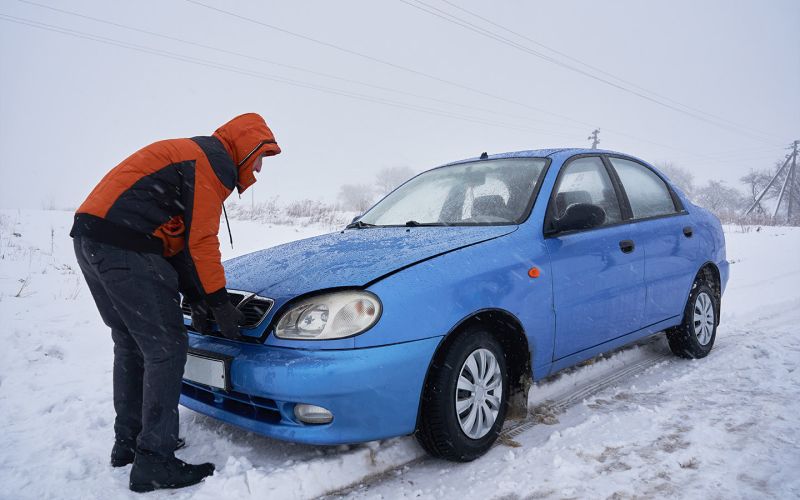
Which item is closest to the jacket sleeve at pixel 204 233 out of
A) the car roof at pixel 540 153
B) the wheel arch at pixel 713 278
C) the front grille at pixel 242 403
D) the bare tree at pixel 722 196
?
the front grille at pixel 242 403

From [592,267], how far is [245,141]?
6.80 ft

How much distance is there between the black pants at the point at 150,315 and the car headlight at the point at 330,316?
46 centimetres

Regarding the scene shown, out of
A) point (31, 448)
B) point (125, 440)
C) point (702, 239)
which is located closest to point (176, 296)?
point (125, 440)

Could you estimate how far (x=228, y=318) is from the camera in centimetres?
223

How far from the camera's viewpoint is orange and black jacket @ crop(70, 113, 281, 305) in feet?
6.97

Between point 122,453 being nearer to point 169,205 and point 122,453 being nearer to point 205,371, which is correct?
point 205,371

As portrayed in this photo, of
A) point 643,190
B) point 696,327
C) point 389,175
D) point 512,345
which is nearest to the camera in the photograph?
point 512,345

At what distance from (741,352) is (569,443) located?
243 centimetres

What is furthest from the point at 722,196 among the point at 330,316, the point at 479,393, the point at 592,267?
the point at 330,316

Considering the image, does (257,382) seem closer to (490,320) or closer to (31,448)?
(490,320)

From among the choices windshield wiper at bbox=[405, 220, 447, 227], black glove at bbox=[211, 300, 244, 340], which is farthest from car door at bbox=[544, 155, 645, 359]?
black glove at bbox=[211, 300, 244, 340]

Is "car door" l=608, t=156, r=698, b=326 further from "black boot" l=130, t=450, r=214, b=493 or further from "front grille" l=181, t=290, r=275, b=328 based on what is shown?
"black boot" l=130, t=450, r=214, b=493

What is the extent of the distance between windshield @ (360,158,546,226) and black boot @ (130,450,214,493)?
1.86 meters

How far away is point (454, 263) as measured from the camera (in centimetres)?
245
